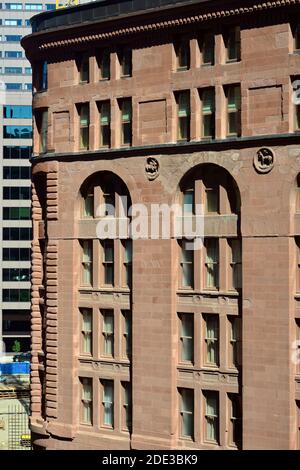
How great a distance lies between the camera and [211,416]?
4178cm

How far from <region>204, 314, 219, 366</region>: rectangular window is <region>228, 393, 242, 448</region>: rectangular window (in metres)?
1.92

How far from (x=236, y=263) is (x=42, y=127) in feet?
47.9

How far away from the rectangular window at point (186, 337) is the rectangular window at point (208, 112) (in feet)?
30.2

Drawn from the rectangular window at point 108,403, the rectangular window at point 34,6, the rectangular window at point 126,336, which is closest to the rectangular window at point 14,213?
the rectangular window at point 34,6

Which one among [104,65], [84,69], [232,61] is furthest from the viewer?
[84,69]

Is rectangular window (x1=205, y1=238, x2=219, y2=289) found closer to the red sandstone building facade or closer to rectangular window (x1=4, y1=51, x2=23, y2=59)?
the red sandstone building facade

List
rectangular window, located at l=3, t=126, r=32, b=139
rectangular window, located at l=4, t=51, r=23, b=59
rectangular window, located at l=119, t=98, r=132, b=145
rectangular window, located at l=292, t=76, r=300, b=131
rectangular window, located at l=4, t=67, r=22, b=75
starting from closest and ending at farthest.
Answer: rectangular window, located at l=292, t=76, r=300, b=131
rectangular window, located at l=119, t=98, r=132, b=145
rectangular window, located at l=3, t=126, r=32, b=139
rectangular window, located at l=4, t=67, r=22, b=75
rectangular window, located at l=4, t=51, r=23, b=59

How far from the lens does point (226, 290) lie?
1620 inches

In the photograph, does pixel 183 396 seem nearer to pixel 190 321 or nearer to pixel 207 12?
pixel 190 321

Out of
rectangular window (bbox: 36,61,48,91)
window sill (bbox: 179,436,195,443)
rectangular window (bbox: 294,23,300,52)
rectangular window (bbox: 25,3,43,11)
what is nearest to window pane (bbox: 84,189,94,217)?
rectangular window (bbox: 36,61,48,91)

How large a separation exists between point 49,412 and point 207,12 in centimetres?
2325

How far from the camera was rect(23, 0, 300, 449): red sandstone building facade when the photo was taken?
130 ft

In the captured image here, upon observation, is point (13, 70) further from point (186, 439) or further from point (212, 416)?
point (212, 416)

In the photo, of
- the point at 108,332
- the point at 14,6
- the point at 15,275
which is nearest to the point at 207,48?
the point at 108,332
